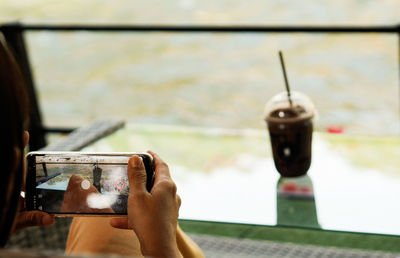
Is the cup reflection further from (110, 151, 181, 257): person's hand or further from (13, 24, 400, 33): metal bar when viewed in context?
(13, 24, 400, 33): metal bar

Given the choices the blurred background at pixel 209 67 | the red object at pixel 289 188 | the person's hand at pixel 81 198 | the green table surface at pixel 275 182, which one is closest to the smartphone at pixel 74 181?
the person's hand at pixel 81 198

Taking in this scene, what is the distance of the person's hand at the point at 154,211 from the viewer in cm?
67

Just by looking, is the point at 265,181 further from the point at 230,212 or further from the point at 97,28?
the point at 97,28

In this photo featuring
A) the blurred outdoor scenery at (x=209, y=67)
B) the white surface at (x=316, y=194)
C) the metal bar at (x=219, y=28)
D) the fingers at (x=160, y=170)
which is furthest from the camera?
the blurred outdoor scenery at (x=209, y=67)

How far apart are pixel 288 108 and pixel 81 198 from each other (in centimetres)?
47

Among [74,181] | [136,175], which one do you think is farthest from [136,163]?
[74,181]

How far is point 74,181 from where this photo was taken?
0.87m

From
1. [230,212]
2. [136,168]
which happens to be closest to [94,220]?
[136,168]

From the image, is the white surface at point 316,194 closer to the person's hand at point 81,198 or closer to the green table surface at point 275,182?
the green table surface at point 275,182

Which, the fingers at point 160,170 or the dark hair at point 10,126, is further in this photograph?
the fingers at point 160,170

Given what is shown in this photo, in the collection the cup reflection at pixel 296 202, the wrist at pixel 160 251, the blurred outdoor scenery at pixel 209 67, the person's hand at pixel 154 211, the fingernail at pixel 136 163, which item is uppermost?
the fingernail at pixel 136 163

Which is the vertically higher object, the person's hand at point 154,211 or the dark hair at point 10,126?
the dark hair at point 10,126

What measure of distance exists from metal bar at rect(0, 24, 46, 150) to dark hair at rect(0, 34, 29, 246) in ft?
5.55

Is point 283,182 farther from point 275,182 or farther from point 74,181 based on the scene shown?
point 74,181
